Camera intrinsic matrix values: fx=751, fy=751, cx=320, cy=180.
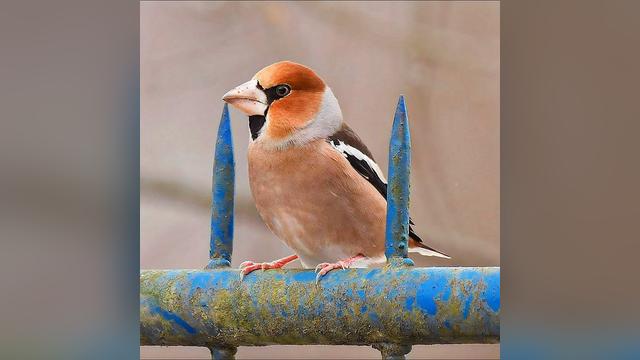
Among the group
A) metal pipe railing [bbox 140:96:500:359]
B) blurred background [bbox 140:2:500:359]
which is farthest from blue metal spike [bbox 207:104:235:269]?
blurred background [bbox 140:2:500:359]

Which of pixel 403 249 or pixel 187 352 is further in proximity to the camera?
pixel 187 352

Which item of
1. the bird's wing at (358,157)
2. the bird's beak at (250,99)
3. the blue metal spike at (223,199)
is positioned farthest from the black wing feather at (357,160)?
the blue metal spike at (223,199)

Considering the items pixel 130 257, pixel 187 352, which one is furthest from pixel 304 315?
pixel 187 352

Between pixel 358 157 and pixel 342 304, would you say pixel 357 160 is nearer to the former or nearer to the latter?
pixel 358 157

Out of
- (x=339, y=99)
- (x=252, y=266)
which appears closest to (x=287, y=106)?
(x=252, y=266)

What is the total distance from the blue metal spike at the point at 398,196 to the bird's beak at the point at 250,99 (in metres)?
0.40

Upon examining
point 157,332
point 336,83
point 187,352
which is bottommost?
point 187,352
